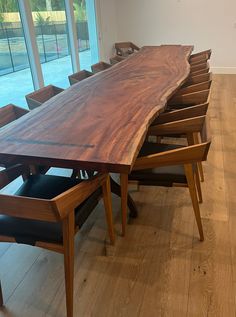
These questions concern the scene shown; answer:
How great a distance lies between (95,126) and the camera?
1559mm

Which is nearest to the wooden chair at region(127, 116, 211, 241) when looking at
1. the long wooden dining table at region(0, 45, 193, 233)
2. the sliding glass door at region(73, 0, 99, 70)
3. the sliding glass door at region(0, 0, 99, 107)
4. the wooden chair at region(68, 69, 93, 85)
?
the long wooden dining table at region(0, 45, 193, 233)

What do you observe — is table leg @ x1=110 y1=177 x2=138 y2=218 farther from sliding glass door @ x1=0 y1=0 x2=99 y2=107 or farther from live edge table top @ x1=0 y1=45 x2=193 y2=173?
sliding glass door @ x1=0 y1=0 x2=99 y2=107

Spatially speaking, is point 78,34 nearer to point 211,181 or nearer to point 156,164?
point 211,181

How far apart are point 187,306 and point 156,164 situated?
72 cm

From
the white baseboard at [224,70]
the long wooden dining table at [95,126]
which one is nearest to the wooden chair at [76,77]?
the long wooden dining table at [95,126]

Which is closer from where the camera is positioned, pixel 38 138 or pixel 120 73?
pixel 38 138

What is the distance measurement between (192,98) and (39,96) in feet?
4.15

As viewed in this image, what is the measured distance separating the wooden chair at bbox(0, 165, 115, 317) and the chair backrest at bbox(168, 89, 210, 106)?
108 cm

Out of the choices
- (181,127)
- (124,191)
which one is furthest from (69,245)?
(181,127)

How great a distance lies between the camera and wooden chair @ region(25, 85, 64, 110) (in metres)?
2.23

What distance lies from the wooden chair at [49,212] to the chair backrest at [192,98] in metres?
1.08

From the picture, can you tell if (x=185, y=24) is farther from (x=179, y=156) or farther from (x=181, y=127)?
(x=179, y=156)

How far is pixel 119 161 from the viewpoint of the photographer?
3.89 feet

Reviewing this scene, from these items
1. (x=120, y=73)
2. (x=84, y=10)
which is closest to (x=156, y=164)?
(x=120, y=73)
